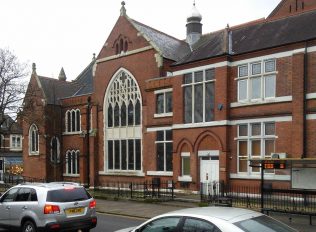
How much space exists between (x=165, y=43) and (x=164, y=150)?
8.58 meters

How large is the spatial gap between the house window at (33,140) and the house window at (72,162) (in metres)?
4.08

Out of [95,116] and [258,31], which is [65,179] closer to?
[95,116]

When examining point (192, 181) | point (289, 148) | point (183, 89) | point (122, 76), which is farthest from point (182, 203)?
point (122, 76)

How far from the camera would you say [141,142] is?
3192 centimetres

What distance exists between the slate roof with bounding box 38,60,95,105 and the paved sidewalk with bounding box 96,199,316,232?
17.8 metres

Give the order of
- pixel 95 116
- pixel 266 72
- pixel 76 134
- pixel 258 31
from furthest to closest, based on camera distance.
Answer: pixel 76 134, pixel 95 116, pixel 258 31, pixel 266 72

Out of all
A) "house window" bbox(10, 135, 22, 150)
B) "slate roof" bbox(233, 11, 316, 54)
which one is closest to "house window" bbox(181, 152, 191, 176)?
"slate roof" bbox(233, 11, 316, 54)

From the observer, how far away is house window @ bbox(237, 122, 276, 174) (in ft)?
77.1

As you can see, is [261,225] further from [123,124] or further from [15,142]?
[15,142]

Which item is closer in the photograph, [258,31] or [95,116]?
[258,31]

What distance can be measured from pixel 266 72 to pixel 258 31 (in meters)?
3.82

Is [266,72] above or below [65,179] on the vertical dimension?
above

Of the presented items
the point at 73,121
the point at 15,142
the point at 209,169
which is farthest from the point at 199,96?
the point at 15,142

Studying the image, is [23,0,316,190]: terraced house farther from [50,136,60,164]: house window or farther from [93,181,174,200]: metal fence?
[93,181,174,200]: metal fence
